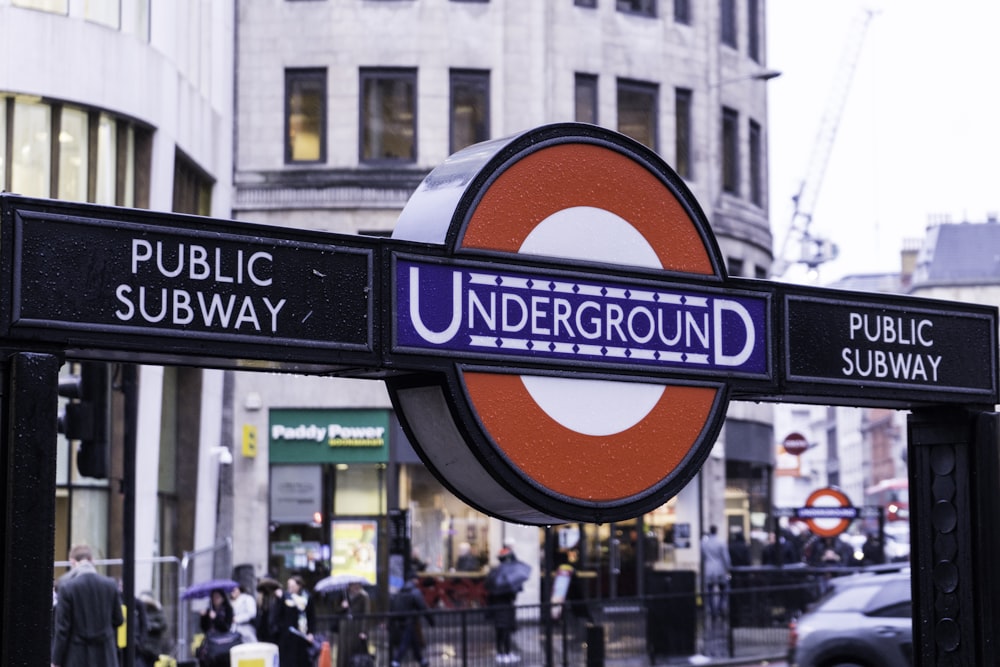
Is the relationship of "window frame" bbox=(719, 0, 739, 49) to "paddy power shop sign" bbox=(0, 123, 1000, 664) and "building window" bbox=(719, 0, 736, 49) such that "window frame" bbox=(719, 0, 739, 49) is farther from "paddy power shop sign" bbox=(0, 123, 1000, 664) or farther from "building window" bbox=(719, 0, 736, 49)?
"paddy power shop sign" bbox=(0, 123, 1000, 664)

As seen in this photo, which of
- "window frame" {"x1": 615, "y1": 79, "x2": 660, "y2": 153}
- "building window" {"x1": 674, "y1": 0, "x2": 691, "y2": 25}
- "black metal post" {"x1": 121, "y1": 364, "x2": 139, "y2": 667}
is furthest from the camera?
"building window" {"x1": 674, "y1": 0, "x2": 691, "y2": 25}

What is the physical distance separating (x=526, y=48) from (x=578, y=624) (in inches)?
545

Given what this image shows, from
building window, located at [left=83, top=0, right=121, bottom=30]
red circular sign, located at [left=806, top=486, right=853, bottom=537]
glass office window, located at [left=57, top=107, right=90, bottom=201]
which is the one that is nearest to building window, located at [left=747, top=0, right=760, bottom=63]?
red circular sign, located at [left=806, top=486, right=853, bottom=537]

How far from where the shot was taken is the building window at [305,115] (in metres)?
31.0

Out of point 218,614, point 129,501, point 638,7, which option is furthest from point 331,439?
point 129,501

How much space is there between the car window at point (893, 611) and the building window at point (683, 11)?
20696 mm

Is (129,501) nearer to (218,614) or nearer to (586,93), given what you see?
(218,614)

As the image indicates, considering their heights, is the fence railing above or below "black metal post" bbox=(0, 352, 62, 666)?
below

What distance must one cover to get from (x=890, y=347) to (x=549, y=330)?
1323mm

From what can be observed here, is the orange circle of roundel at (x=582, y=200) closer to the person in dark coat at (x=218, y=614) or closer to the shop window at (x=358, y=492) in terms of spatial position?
the person in dark coat at (x=218, y=614)

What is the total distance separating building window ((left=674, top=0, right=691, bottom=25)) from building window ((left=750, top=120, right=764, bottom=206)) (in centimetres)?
395

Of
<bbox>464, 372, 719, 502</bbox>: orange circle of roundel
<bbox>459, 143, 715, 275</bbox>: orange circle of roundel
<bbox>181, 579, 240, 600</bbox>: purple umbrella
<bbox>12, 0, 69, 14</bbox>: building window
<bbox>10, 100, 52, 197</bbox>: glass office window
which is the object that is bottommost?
<bbox>181, 579, 240, 600</bbox>: purple umbrella

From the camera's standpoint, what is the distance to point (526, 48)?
3161 centimetres

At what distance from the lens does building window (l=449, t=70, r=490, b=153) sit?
31.2 metres
